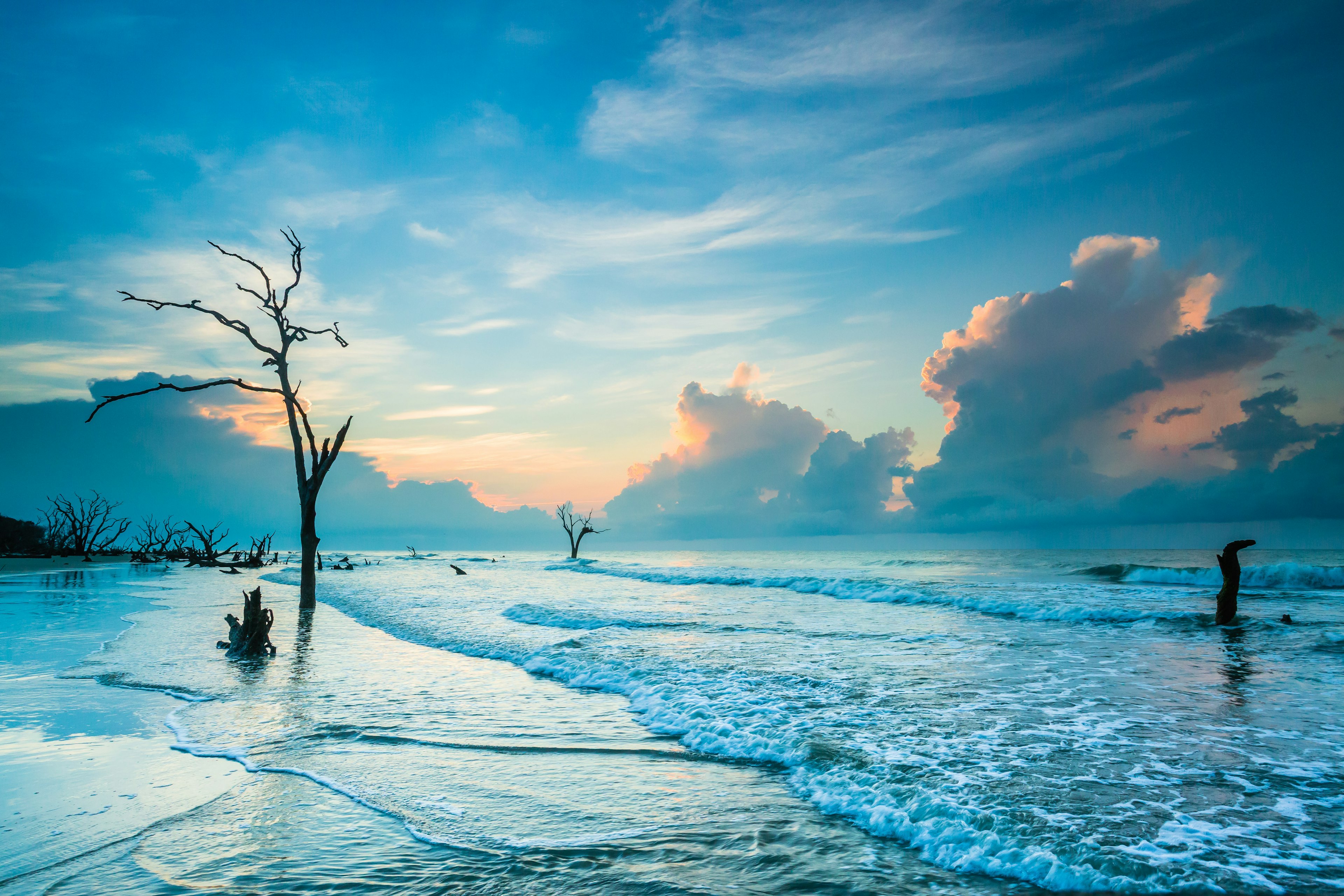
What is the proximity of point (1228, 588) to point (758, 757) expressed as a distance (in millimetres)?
17352

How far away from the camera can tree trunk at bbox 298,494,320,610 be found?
1794cm

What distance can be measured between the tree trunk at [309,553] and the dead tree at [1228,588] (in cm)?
2340

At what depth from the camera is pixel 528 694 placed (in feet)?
32.1

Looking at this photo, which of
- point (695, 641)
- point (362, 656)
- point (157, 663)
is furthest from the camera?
point (695, 641)

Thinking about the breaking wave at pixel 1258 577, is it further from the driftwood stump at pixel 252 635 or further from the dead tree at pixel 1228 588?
the driftwood stump at pixel 252 635

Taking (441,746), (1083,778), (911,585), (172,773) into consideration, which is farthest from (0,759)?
(911,585)

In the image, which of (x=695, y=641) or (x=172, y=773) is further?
(x=695, y=641)

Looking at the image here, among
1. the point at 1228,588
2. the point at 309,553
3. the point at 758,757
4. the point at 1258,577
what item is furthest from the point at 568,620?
the point at 1258,577

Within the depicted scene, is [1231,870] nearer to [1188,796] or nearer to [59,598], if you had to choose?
[1188,796]

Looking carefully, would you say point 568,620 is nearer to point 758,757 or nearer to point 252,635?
point 252,635

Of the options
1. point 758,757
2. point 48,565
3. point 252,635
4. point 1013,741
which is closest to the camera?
point 758,757

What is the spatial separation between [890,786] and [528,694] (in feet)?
18.9

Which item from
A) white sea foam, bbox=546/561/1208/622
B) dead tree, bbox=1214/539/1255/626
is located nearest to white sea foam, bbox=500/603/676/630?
white sea foam, bbox=546/561/1208/622

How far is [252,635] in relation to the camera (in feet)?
40.2
